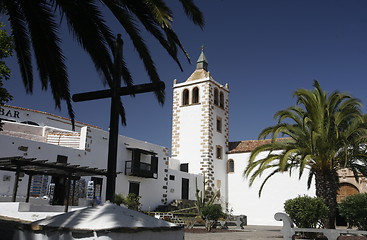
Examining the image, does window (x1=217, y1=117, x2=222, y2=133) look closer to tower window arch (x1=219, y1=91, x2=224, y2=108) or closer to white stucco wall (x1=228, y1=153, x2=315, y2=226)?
tower window arch (x1=219, y1=91, x2=224, y2=108)

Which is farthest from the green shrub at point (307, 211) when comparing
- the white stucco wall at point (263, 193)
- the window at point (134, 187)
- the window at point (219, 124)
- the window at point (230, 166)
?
the window at point (219, 124)

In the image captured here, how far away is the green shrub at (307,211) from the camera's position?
12602 millimetres

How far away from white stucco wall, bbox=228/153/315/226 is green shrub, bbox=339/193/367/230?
12771mm

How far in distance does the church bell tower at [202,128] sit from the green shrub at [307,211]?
15347mm

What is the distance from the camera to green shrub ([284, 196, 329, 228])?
1260cm

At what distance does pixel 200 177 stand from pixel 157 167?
4.92 m

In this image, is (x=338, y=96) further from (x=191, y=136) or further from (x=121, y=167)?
(x=191, y=136)

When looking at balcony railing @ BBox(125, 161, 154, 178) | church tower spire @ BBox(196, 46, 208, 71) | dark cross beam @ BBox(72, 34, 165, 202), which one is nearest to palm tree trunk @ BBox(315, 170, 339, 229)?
dark cross beam @ BBox(72, 34, 165, 202)

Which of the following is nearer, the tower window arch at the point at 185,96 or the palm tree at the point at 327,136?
the palm tree at the point at 327,136

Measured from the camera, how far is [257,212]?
91.0ft

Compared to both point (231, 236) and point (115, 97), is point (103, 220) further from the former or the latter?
point (231, 236)

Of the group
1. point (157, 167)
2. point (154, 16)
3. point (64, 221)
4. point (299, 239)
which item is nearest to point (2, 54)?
point (154, 16)

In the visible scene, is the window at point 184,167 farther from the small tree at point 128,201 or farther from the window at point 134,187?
the small tree at point 128,201

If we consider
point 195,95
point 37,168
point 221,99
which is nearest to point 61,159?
point 37,168
